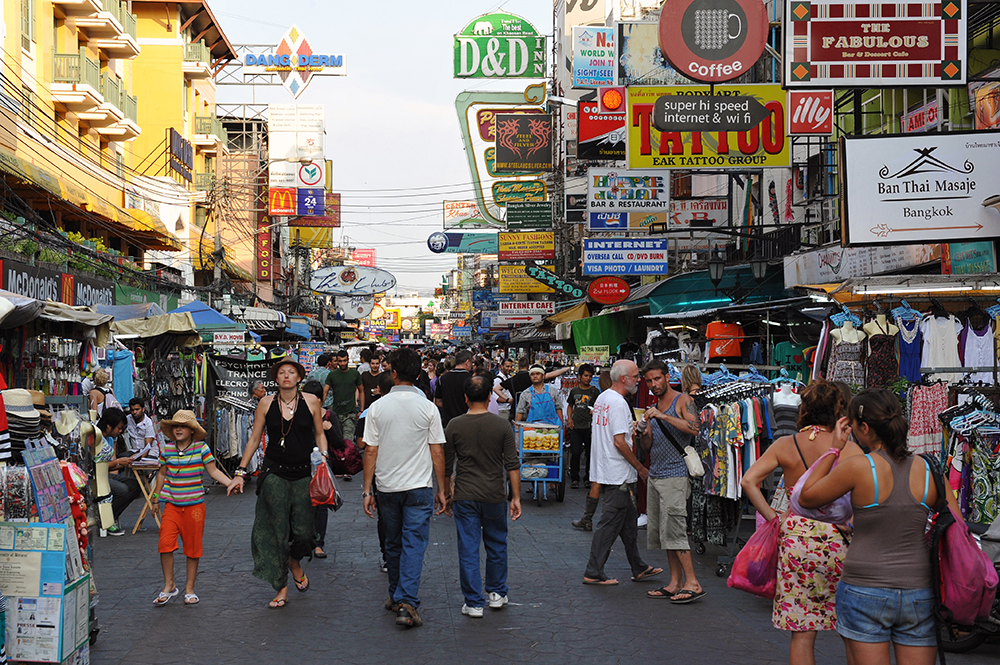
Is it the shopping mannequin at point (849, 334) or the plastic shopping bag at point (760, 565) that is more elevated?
the shopping mannequin at point (849, 334)

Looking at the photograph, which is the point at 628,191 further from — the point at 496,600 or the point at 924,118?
the point at 496,600

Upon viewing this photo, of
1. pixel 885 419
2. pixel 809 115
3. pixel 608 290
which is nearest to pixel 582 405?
pixel 809 115

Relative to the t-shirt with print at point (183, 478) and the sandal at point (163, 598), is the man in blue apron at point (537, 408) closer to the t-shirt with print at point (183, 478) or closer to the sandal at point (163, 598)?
the t-shirt with print at point (183, 478)

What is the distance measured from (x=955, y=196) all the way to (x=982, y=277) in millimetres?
1072

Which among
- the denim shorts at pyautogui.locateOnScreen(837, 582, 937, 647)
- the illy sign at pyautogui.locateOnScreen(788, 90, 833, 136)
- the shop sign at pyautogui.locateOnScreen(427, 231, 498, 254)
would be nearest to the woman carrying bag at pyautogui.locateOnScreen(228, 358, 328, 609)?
the denim shorts at pyautogui.locateOnScreen(837, 582, 937, 647)

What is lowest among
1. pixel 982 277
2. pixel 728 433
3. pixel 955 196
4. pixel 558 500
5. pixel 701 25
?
pixel 558 500

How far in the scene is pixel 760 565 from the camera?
17.1 ft

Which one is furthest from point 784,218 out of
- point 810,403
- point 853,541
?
point 853,541

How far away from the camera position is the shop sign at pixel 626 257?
21422mm

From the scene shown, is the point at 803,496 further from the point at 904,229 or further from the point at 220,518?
the point at 220,518

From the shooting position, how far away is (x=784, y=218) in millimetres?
23281

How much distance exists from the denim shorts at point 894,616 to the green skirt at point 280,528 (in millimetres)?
→ 4604

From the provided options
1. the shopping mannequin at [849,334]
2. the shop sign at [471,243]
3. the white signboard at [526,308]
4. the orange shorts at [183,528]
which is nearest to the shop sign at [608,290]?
the white signboard at [526,308]

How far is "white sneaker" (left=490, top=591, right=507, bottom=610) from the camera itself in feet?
25.4
